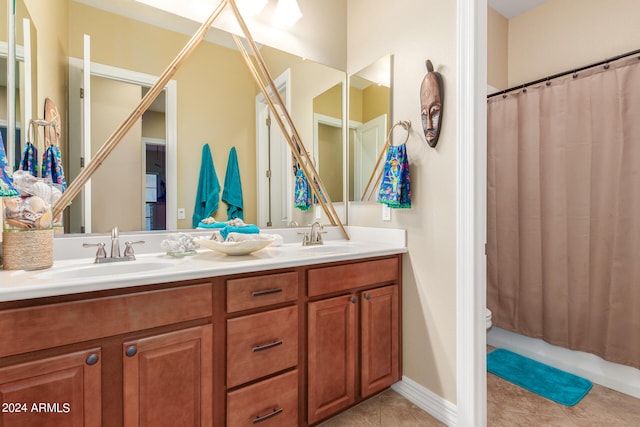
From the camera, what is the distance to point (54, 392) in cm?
87

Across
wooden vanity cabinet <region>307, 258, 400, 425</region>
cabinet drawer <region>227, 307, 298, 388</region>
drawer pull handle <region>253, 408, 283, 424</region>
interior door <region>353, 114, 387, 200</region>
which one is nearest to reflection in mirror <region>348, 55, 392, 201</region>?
interior door <region>353, 114, 387, 200</region>

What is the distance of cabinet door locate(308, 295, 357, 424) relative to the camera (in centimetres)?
139

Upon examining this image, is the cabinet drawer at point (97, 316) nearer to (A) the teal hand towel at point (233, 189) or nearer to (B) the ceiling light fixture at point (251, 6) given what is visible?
(A) the teal hand towel at point (233, 189)

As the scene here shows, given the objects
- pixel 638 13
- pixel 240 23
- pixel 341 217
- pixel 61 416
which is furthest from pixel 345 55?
pixel 61 416

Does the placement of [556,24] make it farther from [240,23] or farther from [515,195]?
[240,23]

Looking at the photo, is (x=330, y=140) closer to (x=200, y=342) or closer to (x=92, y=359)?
(x=200, y=342)

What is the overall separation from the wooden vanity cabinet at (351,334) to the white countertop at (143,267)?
4.1 inches

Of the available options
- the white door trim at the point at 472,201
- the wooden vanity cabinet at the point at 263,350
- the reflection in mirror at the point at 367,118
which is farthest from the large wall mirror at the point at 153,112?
the white door trim at the point at 472,201

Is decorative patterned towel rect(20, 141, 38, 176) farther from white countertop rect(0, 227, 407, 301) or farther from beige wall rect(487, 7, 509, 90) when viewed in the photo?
beige wall rect(487, 7, 509, 90)

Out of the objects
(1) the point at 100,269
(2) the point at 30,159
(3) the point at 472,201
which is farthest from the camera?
(3) the point at 472,201

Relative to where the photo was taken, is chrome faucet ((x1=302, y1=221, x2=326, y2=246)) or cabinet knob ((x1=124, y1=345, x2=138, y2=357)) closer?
cabinet knob ((x1=124, y1=345, x2=138, y2=357))

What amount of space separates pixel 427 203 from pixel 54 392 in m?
1.65

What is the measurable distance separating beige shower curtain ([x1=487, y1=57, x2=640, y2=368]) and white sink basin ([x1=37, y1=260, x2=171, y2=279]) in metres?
2.39

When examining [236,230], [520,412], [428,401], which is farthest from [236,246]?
[520,412]
